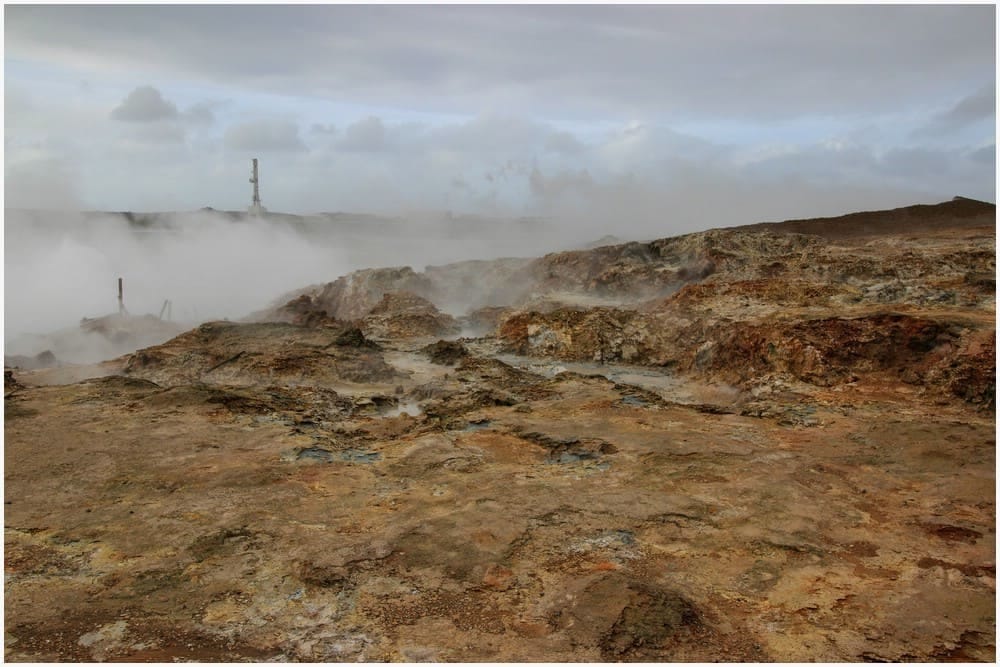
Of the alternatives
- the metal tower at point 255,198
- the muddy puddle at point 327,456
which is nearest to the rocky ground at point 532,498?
the muddy puddle at point 327,456

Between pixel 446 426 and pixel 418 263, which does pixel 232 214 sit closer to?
pixel 418 263

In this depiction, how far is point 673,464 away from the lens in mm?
6621

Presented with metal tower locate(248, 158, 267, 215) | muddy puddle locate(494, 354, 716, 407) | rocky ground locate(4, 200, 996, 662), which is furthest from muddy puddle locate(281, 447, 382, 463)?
metal tower locate(248, 158, 267, 215)

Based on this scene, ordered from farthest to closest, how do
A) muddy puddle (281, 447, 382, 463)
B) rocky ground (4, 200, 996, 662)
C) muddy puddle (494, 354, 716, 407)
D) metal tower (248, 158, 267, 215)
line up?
metal tower (248, 158, 267, 215) → muddy puddle (494, 354, 716, 407) → muddy puddle (281, 447, 382, 463) → rocky ground (4, 200, 996, 662)

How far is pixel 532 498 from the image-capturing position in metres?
5.79

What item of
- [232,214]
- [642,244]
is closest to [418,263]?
[232,214]

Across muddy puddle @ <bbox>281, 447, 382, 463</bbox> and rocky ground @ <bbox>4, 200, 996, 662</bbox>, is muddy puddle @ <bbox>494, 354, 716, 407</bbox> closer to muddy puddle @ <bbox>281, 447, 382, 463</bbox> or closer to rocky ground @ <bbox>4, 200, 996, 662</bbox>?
rocky ground @ <bbox>4, 200, 996, 662</bbox>

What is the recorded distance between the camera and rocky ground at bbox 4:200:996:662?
383 centimetres

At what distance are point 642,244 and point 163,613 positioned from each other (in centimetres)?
1938

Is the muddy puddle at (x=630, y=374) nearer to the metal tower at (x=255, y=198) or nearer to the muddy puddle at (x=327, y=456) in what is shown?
the muddy puddle at (x=327, y=456)

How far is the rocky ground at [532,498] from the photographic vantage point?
3832mm

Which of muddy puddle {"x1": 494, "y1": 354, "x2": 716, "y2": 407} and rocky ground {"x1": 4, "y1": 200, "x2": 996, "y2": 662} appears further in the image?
muddy puddle {"x1": 494, "y1": 354, "x2": 716, "y2": 407}

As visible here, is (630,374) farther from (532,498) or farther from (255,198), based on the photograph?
(255,198)

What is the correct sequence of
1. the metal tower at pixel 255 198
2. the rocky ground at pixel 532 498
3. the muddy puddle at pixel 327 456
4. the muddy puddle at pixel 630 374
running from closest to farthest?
the rocky ground at pixel 532 498
the muddy puddle at pixel 327 456
the muddy puddle at pixel 630 374
the metal tower at pixel 255 198
